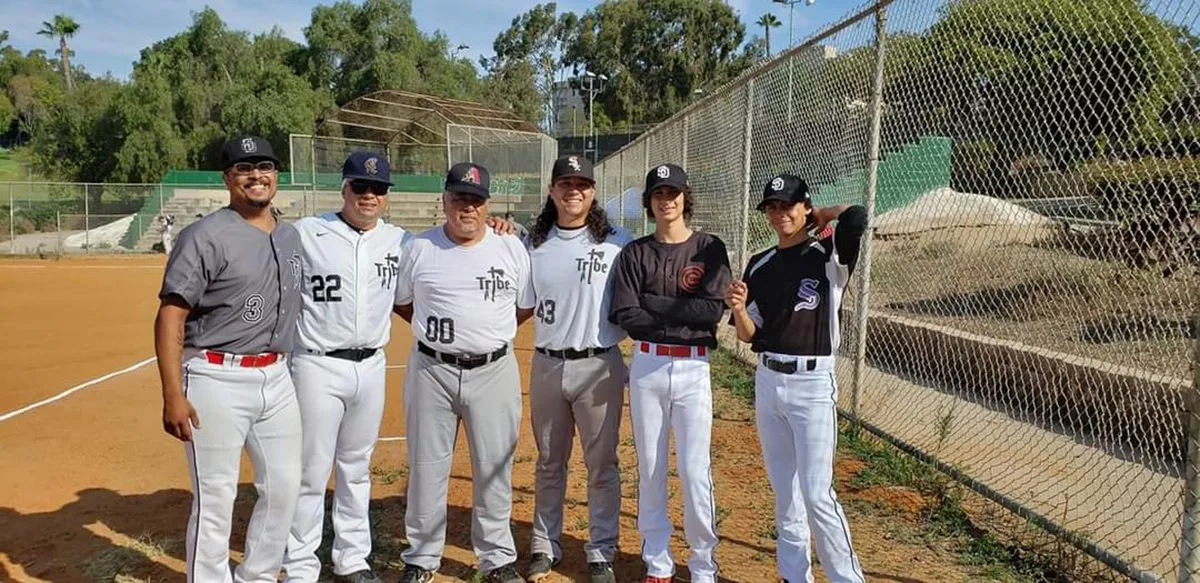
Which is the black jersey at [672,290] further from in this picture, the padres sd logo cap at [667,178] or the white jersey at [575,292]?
the padres sd logo cap at [667,178]

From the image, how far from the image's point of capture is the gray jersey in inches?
117

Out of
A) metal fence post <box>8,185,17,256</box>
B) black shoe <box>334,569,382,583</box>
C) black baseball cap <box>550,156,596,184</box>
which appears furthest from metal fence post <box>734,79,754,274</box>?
metal fence post <box>8,185,17,256</box>

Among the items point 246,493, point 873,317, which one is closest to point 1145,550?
point 873,317

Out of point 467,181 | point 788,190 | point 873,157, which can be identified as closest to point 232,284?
point 467,181

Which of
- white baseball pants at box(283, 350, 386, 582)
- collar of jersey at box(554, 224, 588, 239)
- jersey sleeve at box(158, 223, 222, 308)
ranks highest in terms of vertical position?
collar of jersey at box(554, 224, 588, 239)

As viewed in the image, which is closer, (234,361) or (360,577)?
(234,361)

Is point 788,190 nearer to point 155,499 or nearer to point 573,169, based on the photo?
point 573,169

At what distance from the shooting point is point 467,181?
11.8 feet

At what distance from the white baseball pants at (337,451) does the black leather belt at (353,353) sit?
0.8 inches

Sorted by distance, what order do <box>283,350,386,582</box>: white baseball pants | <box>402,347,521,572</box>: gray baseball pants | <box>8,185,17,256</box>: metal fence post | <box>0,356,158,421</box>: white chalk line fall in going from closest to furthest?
<box>283,350,386,582</box>: white baseball pants < <box>402,347,521,572</box>: gray baseball pants < <box>0,356,158,421</box>: white chalk line < <box>8,185,17,256</box>: metal fence post

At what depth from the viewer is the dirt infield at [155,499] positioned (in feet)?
12.8

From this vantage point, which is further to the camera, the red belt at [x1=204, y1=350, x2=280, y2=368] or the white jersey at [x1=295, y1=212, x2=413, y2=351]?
the white jersey at [x1=295, y1=212, x2=413, y2=351]

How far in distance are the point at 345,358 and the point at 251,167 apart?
3.02 feet

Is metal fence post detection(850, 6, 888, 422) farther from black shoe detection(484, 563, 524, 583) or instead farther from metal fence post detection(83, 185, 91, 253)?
metal fence post detection(83, 185, 91, 253)
